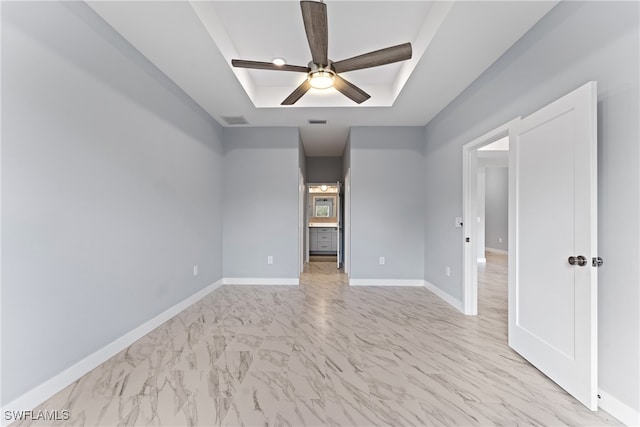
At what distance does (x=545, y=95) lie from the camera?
2.04 m

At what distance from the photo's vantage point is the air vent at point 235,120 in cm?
415

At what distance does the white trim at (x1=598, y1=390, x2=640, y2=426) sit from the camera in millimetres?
1457

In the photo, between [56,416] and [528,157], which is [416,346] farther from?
[56,416]

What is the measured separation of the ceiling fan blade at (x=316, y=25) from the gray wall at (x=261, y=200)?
2.57 m

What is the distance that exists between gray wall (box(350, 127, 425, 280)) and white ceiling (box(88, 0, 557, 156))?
28.1 inches

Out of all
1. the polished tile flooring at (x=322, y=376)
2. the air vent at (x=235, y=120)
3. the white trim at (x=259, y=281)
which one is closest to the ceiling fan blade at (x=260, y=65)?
the air vent at (x=235, y=120)

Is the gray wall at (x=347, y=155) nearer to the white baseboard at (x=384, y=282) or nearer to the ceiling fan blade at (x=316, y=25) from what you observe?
the white baseboard at (x=384, y=282)

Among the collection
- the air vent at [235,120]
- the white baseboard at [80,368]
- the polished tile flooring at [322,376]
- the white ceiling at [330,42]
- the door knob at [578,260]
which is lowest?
the polished tile flooring at [322,376]

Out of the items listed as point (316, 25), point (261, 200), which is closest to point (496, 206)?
point (261, 200)

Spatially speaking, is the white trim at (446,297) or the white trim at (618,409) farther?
the white trim at (446,297)

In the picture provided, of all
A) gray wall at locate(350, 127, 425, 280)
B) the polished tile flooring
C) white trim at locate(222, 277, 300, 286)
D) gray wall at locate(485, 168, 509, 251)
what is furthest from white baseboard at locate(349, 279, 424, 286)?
gray wall at locate(485, 168, 509, 251)

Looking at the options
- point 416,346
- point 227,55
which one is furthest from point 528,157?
point 227,55

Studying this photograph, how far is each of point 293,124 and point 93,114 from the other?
9.36 feet

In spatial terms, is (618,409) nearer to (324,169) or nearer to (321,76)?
(321,76)
